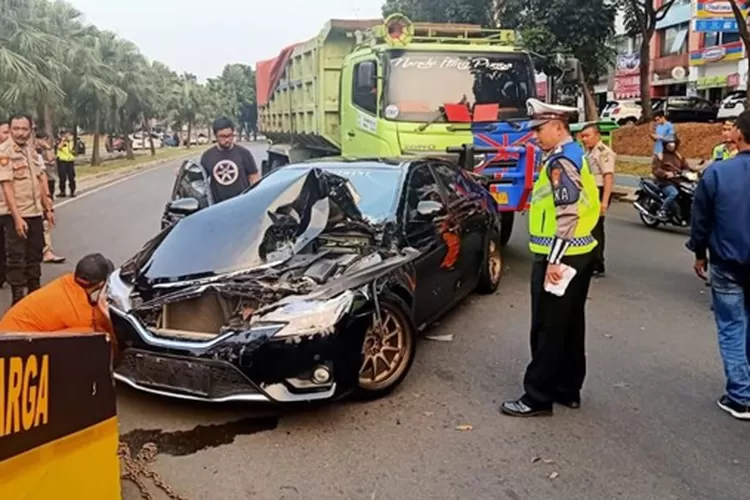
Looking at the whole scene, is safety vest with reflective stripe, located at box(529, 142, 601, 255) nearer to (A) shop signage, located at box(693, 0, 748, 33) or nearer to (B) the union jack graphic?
(B) the union jack graphic

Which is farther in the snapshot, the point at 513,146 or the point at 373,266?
the point at 513,146

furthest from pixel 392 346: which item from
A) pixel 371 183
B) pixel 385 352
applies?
pixel 371 183

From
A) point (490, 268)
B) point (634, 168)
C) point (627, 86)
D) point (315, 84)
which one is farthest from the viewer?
point (627, 86)

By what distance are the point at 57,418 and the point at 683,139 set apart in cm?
2261

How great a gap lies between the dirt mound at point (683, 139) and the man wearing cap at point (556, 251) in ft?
56.9

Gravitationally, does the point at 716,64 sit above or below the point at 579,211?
above

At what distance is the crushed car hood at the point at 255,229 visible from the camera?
4.82 meters

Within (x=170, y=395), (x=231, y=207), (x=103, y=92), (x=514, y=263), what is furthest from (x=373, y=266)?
(x=103, y=92)

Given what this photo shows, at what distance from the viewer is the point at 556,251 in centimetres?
429

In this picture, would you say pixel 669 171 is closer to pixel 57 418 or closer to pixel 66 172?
pixel 57 418

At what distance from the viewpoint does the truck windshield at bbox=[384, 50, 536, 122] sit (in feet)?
32.1

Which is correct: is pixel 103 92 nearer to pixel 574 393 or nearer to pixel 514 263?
pixel 514 263

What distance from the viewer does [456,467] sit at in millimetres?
3918

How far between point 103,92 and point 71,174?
15863 mm
